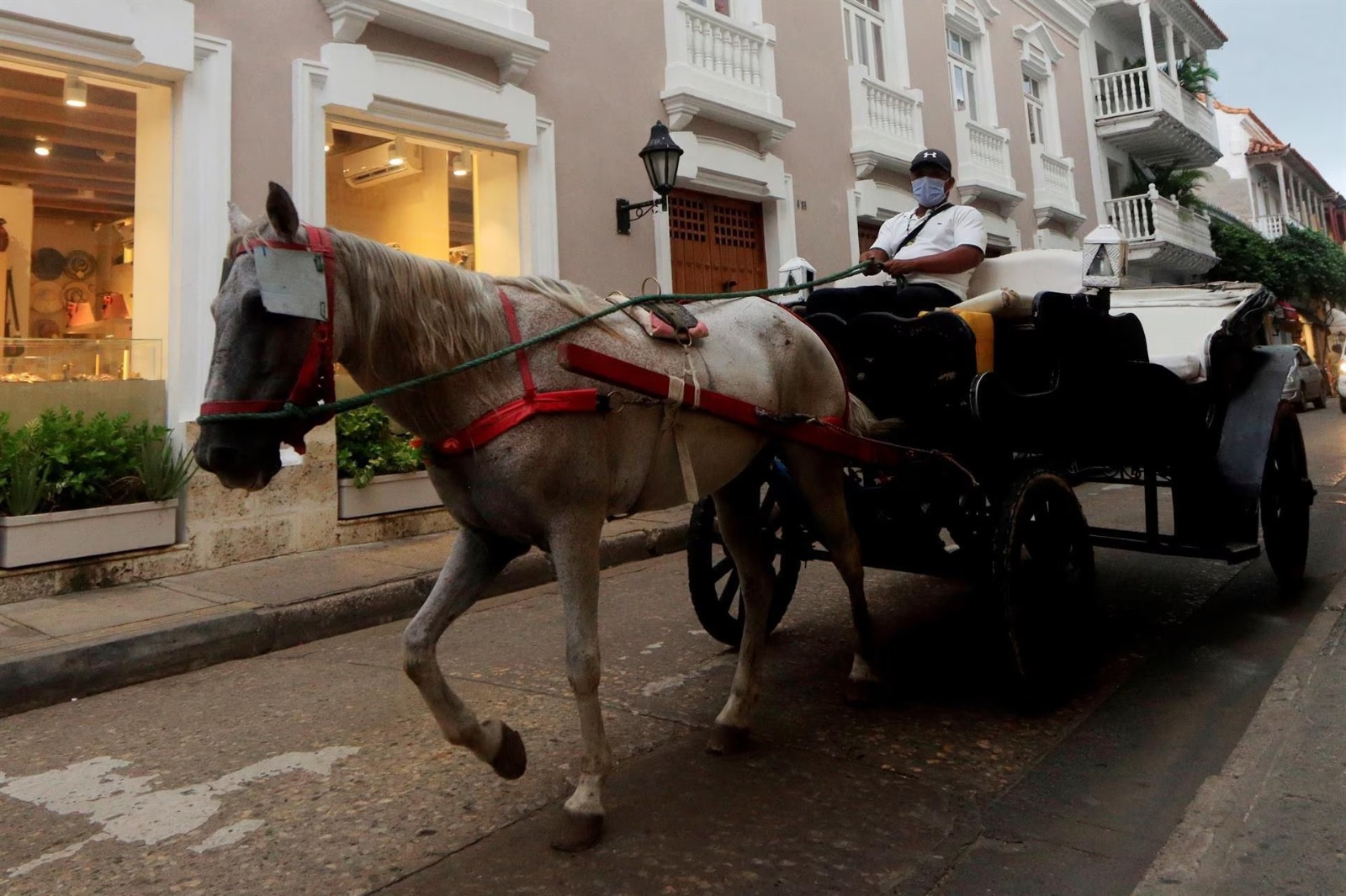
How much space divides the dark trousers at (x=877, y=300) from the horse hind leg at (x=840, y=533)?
0.76m

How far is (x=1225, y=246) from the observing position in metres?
23.6

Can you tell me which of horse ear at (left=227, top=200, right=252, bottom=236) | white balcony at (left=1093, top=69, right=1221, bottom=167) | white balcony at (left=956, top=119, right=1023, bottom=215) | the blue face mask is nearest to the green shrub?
horse ear at (left=227, top=200, right=252, bottom=236)

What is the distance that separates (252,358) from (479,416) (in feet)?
1.81

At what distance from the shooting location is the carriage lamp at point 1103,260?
12.8 feet

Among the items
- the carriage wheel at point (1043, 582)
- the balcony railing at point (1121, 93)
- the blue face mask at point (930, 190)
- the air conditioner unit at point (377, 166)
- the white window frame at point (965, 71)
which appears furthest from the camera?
the balcony railing at point (1121, 93)

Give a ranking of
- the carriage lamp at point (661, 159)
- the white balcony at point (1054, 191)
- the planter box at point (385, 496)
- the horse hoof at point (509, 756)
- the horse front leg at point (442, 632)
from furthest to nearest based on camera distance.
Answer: the white balcony at point (1054, 191) → the carriage lamp at point (661, 159) → the planter box at point (385, 496) → the horse hoof at point (509, 756) → the horse front leg at point (442, 632)

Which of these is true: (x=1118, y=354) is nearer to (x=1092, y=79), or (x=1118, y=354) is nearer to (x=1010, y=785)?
(x=1010, y=785)

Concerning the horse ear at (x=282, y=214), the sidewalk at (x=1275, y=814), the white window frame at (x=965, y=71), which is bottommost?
the sidewalk at (x=1275, y=814)

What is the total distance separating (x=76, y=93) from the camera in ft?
20.7

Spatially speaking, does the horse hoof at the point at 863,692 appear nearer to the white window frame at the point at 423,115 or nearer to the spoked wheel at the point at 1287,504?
the spoked wheel at the point at 1287,504

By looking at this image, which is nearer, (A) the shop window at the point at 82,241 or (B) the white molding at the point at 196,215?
(A) the shop window at the point at 82,241

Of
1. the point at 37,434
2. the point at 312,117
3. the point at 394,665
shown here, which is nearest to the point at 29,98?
the point at 312,117

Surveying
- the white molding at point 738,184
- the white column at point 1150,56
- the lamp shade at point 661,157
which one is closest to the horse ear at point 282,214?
the lamp shade at point 661,157

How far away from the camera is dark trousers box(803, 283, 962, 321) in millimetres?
3752
